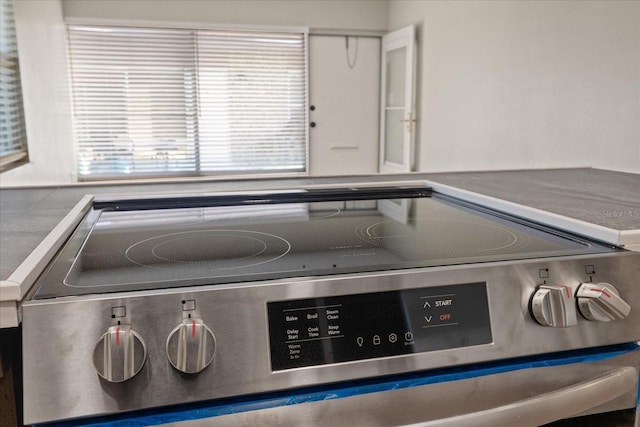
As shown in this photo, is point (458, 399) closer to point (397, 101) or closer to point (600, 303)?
point (600, 303)

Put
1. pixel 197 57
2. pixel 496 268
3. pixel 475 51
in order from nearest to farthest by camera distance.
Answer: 1. pixel 496 268
2. pixel 475 51
3. pixel 197 57

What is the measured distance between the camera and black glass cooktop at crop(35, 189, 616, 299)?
64 centimetres

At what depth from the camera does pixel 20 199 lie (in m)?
1.10

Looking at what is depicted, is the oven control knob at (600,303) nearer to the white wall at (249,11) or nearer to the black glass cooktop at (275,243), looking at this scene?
the black glass cooktop at (275,243)

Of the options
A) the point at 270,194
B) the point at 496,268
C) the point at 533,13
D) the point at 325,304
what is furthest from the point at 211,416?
the point at 533,13

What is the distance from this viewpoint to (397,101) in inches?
190

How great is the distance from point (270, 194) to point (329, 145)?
4.05 m

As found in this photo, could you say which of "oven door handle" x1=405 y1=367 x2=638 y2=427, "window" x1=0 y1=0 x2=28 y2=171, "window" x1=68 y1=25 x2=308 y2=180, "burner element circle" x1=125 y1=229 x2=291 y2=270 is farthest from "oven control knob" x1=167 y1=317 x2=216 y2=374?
"window" x1=68 y1=25 x2=308 y2=180

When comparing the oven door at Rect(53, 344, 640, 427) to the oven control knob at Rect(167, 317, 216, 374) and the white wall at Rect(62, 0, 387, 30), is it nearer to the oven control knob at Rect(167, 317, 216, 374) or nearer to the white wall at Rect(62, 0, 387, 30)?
the oven control knob at Rect(167, 317, 216, 374)

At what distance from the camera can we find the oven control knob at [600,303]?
66 centimetres

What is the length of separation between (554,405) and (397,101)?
14.4ft

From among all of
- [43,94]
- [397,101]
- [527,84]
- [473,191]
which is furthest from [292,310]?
[397,101]

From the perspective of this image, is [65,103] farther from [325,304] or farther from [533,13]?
[325,304]

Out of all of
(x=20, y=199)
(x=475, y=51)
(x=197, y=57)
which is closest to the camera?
(x=20, y=199)
